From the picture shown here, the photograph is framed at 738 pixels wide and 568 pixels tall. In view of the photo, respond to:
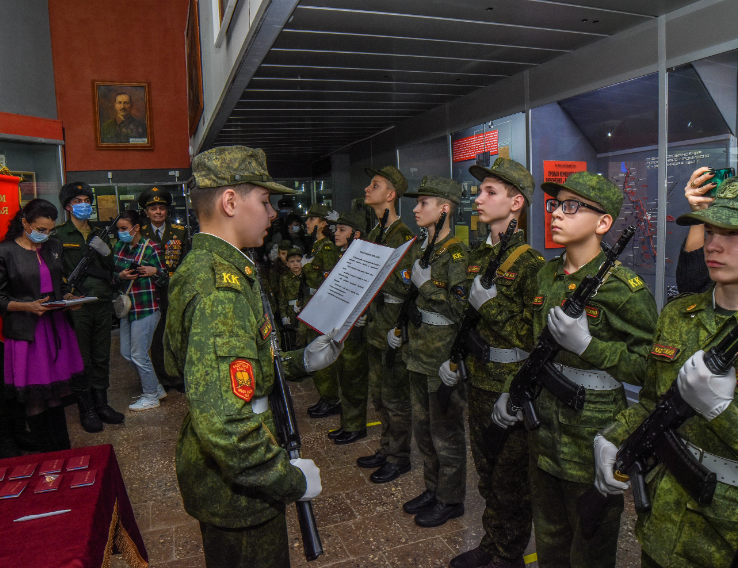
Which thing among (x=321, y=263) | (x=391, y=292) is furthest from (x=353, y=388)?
(x=321, y=263)

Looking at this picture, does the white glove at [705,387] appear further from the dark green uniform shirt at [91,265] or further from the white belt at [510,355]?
the dark green uniform shirt at [91,265]

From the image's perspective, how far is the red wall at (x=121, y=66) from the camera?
959 cm

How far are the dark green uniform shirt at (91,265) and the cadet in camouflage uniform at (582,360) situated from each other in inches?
165

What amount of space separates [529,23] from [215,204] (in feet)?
9.40

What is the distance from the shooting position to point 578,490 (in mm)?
1951

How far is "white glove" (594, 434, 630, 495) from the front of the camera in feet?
5.25

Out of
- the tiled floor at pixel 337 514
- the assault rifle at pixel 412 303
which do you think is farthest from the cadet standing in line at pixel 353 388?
the assault rifle at pixel 412 303

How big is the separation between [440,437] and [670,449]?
1698mm

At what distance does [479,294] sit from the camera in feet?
8.30

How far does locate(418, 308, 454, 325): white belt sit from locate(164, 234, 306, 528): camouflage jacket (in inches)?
65.1

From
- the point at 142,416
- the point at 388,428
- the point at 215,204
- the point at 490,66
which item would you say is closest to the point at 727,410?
the point at 215,204

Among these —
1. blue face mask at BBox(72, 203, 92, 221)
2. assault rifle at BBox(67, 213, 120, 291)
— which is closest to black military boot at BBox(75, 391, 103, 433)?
assault rifle at BBox(67, 213, 120, 291)

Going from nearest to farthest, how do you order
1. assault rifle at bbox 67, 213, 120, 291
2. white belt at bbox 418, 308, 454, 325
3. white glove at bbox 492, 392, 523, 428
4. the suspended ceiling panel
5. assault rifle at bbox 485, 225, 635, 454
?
1. assault rifle at bbox 485, 225, 635, 454
2. white glove at bbox 492, 392, 523, 428
3. white belt at bbox 418, 308, 454, 325
4. the suspended ceiling panel
5. assault rifle at bbox 67, 213, 120, 291

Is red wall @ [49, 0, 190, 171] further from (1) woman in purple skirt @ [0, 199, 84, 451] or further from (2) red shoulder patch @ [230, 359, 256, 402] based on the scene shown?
(2) red shoulder patch @ [230, 359, 256, 402]
